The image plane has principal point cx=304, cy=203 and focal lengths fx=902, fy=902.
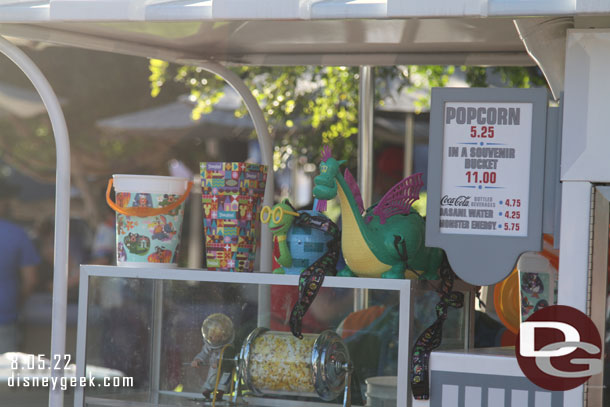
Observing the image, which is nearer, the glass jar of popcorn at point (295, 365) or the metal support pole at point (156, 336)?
the glass jar of popcorn at point (295, 365)

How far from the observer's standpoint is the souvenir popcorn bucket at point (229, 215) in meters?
2.73

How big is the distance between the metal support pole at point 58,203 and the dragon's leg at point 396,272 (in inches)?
39.0

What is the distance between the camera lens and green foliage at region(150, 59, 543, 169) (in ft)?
19.4

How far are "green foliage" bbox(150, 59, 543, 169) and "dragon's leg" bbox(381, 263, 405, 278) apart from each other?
328 centimetres

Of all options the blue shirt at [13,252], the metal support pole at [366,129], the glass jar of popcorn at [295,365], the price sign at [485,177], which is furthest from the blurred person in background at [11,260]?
the price sign at [485,177]

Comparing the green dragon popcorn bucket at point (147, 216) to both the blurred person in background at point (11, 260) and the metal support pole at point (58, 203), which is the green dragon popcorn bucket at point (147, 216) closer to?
the metal support pole at point (58, 203)

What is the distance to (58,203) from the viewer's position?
2.79 meters

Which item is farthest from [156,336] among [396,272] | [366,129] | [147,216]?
[366,129]

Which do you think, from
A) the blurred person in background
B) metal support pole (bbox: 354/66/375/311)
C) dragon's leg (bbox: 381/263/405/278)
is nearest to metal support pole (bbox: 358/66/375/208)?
metal support pole (bbox: 354/66/375/311)

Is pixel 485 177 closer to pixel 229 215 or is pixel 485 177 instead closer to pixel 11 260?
pixel 229 215

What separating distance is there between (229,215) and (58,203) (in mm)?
536

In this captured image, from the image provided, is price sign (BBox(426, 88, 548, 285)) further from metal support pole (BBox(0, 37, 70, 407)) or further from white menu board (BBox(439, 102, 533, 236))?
metal support pole (BBox(0, 37, 70, 407))

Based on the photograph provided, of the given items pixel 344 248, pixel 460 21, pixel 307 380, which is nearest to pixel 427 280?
pixel 344 248

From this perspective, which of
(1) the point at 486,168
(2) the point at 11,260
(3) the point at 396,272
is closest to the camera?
(1) the point at 486,168
